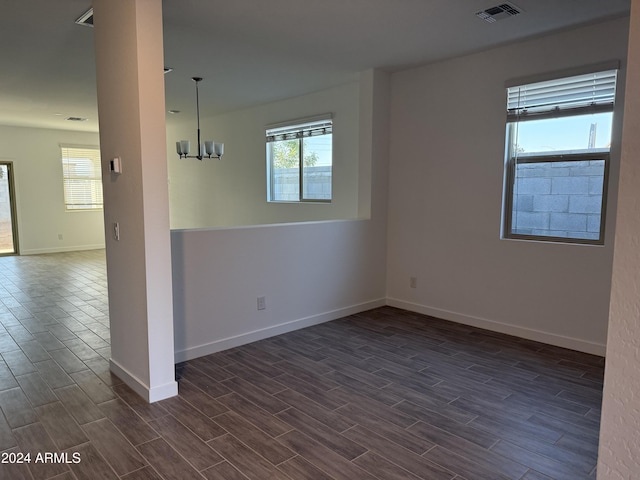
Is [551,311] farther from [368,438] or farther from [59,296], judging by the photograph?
[59,296]

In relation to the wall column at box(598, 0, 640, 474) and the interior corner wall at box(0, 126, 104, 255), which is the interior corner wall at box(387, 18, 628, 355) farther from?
the interior corner wall at box(0, 126, 104, 255)

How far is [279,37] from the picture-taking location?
3605mm

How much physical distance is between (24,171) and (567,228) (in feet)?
31.5

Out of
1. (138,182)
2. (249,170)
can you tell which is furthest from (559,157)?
(249,170)

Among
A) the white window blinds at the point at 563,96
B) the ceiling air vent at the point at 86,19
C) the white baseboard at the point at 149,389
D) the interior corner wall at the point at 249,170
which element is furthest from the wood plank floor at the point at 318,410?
the ceiling air vent at the point at 86,19

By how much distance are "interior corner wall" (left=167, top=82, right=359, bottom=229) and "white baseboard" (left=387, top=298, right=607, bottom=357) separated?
4.55 ft

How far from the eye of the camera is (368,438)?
234 cm

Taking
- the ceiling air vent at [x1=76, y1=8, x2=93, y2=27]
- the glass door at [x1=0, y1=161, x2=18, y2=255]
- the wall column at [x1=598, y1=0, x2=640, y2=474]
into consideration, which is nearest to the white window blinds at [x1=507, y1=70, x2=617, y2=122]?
the wall column at [x1=598, y1=0, x2=640, y2=474]

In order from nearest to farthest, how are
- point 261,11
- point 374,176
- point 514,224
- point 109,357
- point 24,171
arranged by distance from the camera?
point 261,11, point 109,357, point 514,224, point 374,176, point 24,171

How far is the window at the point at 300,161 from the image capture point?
5.78 metres

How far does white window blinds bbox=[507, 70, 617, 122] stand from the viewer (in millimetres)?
3365

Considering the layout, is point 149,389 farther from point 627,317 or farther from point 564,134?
point 564,134

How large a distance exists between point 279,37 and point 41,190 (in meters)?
7.58

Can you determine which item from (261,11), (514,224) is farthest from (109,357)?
(514,224)
